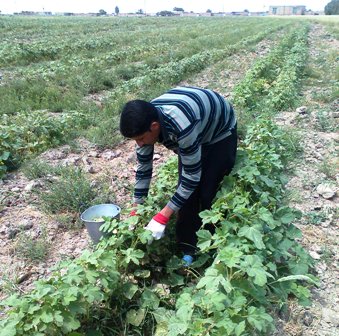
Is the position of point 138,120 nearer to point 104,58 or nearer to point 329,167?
point 329,167

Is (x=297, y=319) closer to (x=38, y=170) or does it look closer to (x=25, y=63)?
(x=38, y=170)

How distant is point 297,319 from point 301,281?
14.2 inches

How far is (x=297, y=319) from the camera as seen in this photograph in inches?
96.2

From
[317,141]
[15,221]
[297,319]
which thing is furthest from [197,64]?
[297,319]

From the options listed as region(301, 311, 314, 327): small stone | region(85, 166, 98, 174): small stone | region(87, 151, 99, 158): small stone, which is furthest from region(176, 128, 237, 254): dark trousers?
region(87, 151, 99, 158): small stone

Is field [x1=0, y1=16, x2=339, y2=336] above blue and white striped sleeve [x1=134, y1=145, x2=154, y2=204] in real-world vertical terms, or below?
below

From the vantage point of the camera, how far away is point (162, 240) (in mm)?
2781

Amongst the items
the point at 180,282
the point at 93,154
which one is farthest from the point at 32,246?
the point at 93,154

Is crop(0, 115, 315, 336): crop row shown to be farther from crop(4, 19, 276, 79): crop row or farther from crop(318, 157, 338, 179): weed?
crop(4, 19, 276, 79): crop row

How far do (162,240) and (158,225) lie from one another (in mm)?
309

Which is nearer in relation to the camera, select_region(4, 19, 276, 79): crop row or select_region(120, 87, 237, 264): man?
select_region(120, 87, 237, 264): man

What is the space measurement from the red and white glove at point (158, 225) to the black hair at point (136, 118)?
25.7 inches

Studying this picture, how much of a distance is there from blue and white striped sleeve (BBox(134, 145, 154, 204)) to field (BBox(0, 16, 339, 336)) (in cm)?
19

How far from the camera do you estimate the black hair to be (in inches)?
83.4
